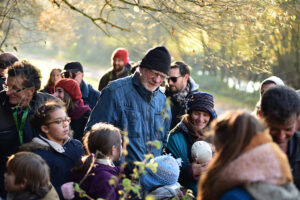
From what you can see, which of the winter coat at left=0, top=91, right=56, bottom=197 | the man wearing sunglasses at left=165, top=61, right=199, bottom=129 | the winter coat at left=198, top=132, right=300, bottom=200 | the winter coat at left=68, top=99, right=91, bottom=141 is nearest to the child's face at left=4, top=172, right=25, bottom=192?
the winter coat at left=0, top=91, right=56, bottom=197

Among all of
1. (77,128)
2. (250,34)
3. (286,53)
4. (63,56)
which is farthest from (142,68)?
(63,56)

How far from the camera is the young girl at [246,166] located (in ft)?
7.76

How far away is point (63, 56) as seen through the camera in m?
46.6

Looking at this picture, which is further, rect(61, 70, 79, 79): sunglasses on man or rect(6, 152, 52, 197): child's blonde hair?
rect(61, 70, 79, 79): sunglasses on man

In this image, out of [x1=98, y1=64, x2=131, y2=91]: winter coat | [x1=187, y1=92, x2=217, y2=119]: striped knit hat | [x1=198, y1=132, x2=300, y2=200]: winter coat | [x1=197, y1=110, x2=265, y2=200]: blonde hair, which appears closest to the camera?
[x1=198, y1=132, x2=300, y2=200]: winter coat

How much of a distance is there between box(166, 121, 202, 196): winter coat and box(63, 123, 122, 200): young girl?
0.86 meters

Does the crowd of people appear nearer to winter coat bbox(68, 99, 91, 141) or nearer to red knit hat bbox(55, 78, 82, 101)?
winter coat bbox(68, 99, 91, 141)

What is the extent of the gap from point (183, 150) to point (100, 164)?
1.17 metres

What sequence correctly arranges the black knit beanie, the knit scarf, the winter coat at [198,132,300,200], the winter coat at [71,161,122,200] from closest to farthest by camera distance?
the winter coat at [198,132,300,200]
the winter coat at [71,161,122,200]
the black knit beanie
the knit scarf

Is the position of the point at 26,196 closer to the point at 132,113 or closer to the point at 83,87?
the point at 132,113

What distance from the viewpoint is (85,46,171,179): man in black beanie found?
454 centimetres

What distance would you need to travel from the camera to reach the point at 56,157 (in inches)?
164

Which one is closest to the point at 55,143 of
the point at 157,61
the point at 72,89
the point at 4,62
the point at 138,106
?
the point at 138,106

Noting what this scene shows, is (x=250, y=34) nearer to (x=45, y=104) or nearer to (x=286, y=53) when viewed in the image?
(x=45, y=104)
